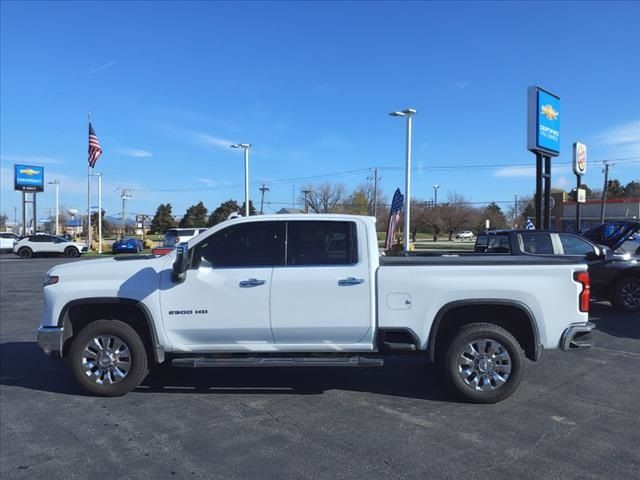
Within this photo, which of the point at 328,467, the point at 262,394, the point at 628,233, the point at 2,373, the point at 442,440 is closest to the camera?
the point at 328,467

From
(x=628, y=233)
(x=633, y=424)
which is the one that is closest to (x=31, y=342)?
(x=633, y=424)

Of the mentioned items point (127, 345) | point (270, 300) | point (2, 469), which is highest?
point (270, 300)

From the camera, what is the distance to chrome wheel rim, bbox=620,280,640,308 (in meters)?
10.8

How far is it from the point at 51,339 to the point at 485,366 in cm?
442

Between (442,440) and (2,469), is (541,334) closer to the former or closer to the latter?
(442,440)

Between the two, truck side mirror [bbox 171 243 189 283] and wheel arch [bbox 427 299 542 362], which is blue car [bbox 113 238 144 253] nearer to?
truck side mirror [bbox 171 243 189 283]

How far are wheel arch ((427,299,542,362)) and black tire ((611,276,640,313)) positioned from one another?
6.35 m

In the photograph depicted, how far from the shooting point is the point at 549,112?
2123 cm

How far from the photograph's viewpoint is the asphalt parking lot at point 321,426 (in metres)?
3.98

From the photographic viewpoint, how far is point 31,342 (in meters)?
8.46

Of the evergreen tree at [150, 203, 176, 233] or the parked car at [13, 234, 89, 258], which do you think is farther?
the evergreen tree at [150, 203, 176, 233]

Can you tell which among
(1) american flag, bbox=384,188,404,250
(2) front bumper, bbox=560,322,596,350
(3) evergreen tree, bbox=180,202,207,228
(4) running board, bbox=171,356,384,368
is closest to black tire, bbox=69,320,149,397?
(4) running board, bbox=171,356,384,368

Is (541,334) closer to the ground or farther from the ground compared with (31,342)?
farther from the ground

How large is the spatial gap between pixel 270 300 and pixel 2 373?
3833 mm
